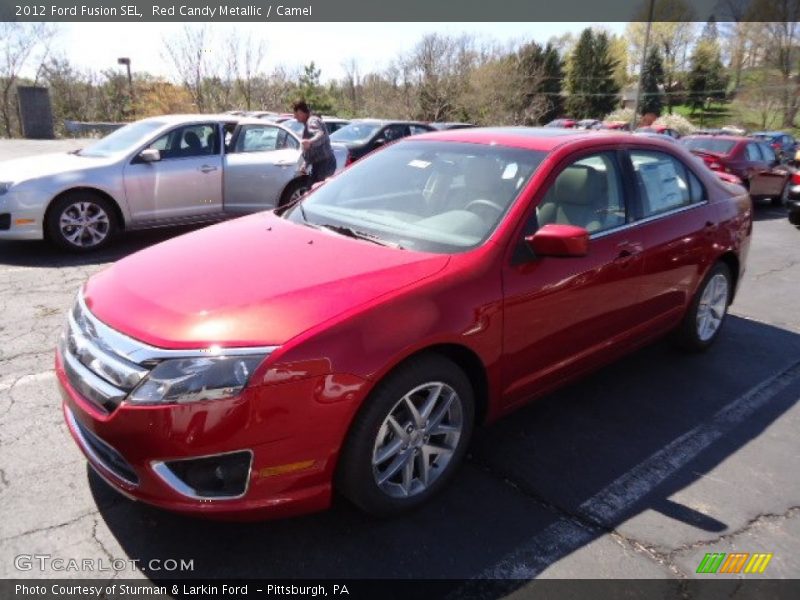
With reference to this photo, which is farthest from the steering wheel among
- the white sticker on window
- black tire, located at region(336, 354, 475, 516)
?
black tire, located at region(336, 354, 475, 516)

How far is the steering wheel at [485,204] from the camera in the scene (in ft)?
9.68

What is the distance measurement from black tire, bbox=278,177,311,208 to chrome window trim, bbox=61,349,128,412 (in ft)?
19.4

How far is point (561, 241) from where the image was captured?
2.71 metres

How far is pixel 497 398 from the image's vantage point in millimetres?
2857

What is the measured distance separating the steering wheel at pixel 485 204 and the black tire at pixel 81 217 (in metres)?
5.13

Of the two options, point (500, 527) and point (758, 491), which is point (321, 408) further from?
point (758, 491)

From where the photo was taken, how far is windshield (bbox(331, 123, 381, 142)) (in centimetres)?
1268

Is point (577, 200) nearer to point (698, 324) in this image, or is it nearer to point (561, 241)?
point (561, 241)

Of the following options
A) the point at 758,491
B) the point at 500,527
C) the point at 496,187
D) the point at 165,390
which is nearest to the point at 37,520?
the point at 165,390

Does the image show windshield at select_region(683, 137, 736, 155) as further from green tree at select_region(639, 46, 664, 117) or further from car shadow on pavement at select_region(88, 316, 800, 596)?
green tree at select_region(639, 46, 664, 117)

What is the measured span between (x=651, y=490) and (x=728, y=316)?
3.31m

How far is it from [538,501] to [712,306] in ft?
8.67

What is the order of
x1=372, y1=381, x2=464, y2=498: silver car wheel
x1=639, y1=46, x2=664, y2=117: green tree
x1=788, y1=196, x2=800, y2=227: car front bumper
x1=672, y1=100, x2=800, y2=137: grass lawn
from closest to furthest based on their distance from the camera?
1. x1=372, y1=381, x2=464, y2=498: silver car wheel
2. x1=788, y1=196, x2=800, y2=227: car front bumper
3. x1=672, y1=100, x2=800, y2=137: grass lawn
4. x1=639, y1=46, x2=664, y2=117: green tree

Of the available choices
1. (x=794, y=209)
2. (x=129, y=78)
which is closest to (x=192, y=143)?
(x=794, y=209)
